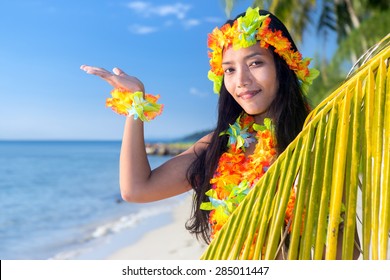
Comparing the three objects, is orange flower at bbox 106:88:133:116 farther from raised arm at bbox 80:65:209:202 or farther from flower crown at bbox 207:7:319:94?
flower crown at bbox 207:7:319:94

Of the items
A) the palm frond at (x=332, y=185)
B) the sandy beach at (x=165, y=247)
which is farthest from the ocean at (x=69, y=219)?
the palm frond at (x=332, y=185)

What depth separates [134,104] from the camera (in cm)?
178

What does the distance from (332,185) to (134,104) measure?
31.6 inches

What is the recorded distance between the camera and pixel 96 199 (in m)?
19.1

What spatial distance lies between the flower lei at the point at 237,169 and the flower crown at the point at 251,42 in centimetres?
22

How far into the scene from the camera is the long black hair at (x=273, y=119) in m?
1.84

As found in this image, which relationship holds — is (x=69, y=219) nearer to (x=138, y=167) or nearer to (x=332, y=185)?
(x=138, y=167)

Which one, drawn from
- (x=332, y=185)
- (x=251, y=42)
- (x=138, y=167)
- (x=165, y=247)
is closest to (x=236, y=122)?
(x=251, y=42)

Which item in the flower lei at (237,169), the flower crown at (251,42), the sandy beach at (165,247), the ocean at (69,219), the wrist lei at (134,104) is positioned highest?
the flower crown at (251,42)

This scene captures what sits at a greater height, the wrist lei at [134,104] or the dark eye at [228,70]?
the dark eye at [228,70]

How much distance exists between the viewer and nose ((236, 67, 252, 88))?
1.81 metres

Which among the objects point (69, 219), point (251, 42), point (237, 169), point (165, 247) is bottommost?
point (69, 219)

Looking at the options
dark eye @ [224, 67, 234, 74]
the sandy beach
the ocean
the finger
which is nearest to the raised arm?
the finger

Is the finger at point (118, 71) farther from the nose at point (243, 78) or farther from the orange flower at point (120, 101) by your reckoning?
the nose at point (243, 78)
